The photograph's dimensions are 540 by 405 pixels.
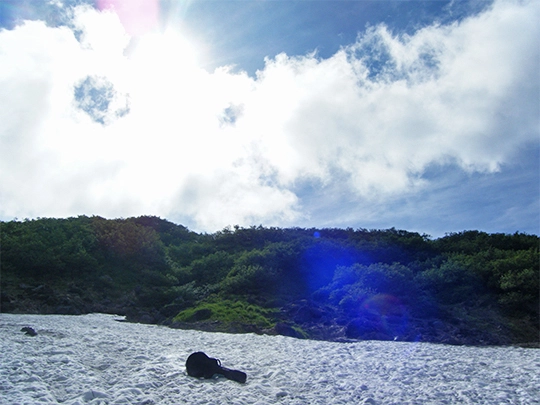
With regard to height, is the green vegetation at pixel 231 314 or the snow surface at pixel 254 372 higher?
the green vegetation at pixel 231 314

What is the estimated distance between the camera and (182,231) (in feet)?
146

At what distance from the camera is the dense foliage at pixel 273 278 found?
21.1 m

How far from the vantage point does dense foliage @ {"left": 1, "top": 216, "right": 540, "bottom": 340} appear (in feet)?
69.3

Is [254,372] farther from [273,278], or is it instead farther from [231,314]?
[273,278]

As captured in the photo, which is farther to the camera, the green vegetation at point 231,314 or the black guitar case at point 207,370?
the green vegetation at point 231,314

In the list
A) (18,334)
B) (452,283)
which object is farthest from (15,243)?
(452,283)

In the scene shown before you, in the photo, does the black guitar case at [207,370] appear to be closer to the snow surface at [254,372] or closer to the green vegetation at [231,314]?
the snow surface at [254,372]

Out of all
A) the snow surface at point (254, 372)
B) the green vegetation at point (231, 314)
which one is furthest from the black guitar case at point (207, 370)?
the green vegetation at point (231, 314)

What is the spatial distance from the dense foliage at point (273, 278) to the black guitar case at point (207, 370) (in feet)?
29.9

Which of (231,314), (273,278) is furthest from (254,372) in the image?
(273,278)

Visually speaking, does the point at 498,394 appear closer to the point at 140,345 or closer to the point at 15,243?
the point at 140,345

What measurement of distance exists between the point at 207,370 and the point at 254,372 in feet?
4.40


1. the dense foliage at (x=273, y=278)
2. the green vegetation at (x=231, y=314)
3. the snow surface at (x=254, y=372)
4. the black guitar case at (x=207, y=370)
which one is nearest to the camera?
the snow surface at (x=254, y=372)

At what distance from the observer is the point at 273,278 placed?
26.0 meters
